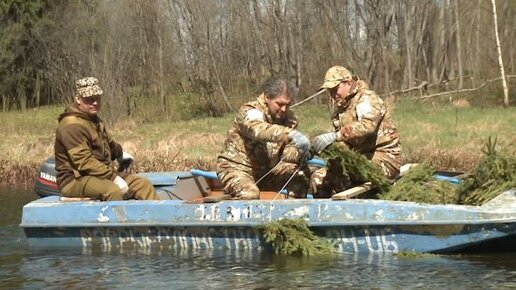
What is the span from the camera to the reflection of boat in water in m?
8.43

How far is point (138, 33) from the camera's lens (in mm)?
27969

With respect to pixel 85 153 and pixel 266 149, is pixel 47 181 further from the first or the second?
pixel 266 149

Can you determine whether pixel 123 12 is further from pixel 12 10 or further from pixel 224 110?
pixel 12 10

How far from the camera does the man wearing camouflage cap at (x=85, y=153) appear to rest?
963 cm

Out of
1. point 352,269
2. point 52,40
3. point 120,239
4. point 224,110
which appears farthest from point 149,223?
point 52,40

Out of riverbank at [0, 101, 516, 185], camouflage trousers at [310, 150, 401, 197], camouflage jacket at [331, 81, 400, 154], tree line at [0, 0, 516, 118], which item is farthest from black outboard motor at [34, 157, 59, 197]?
tree line at [0, 0, 516, 118]

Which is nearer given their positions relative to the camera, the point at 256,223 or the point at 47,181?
the point at 256,223

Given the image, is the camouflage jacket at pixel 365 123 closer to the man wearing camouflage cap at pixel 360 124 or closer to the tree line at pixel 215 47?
the man wearing camouflage cap at pixel 360 124

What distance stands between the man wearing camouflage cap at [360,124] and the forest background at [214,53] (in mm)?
13870

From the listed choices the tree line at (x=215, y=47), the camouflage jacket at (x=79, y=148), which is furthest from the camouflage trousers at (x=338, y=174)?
the tree line at (x=215, y=47)

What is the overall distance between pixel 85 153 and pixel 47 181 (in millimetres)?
1987

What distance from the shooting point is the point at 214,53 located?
2756 cm

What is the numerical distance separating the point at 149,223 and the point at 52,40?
2410cm

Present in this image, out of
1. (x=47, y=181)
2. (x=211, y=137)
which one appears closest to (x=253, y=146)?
(x=47, y=181)
